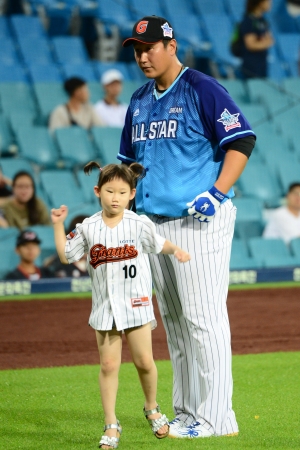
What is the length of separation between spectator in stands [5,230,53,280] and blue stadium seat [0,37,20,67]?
347cm

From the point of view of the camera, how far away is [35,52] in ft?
43.3

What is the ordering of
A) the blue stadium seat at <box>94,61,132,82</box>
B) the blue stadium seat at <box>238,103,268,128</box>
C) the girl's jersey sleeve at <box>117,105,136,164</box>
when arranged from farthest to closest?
the blue stadium seat at <box>238,103,268,128</box> → the blue stadium seat at <box>94,61,132,82</box> → the girl's jersey sleeve at <box>117,105,136,164</box>

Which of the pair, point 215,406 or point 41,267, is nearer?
point 215,406

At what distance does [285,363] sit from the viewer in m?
6.42

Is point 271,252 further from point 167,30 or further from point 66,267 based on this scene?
point 167,30

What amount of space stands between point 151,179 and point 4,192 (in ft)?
24.0

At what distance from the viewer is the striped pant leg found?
13.6 feet

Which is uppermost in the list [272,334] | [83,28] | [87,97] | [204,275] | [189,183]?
[83,28]

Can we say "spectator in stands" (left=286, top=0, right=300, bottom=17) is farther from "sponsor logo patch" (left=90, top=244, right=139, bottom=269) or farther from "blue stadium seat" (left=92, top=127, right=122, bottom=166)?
"sponsor logo patch" (left=90, top=244, right=139, bottom=269)

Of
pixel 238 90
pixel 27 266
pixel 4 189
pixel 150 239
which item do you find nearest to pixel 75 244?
pixel 150 239

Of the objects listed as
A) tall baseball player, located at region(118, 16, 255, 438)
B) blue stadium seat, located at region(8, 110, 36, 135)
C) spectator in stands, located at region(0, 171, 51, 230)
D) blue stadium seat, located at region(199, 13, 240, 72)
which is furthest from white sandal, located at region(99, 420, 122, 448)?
blue stadium seat, located at region(199, 13, 240, 72)

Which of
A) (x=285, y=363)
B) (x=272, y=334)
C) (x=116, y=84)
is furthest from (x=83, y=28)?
(x=285, y=363)

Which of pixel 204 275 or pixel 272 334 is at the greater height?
pixel 204 275

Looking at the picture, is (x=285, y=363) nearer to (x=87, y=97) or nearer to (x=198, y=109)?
(x=198, y=109)
